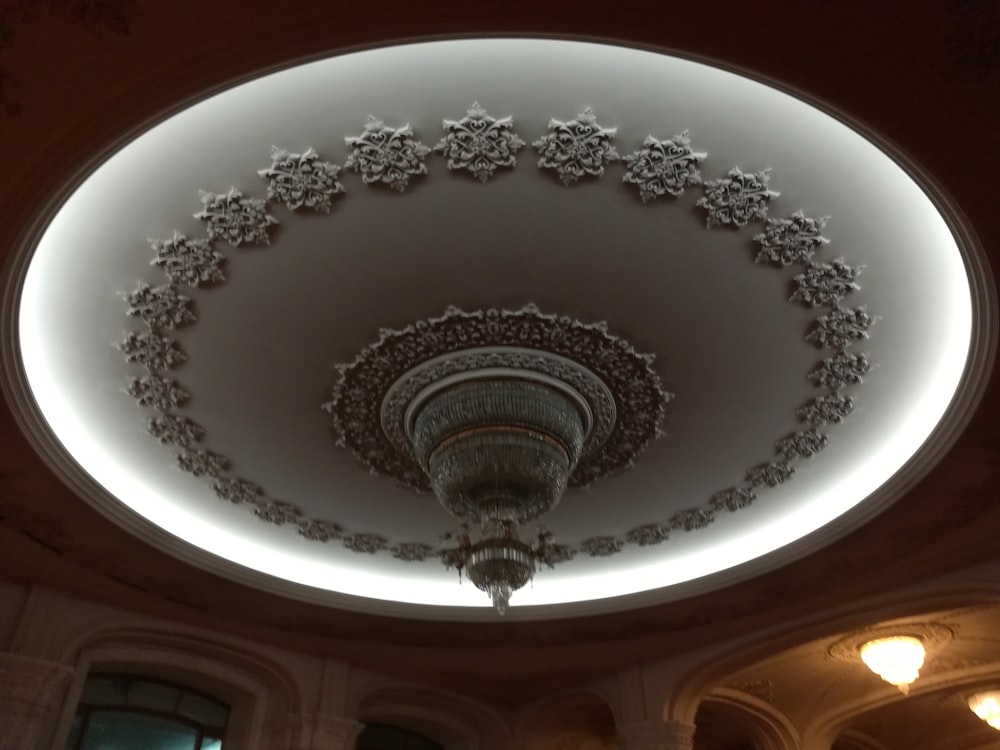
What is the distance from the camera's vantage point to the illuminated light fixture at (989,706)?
277 inches

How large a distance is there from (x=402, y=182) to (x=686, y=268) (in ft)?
4.18

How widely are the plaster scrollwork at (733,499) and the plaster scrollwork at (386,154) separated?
291 cm

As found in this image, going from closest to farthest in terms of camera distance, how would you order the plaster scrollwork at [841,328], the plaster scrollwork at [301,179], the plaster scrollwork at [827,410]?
the plaster scrollwork at [301,179] → the plaster scrollwork at [841,328] → the plaster scrollwork at [827,410]

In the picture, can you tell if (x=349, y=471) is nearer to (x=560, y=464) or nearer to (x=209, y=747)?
(x=560, y=464)

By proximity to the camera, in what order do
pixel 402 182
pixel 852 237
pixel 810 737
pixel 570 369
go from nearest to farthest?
pixel 402 182, pixel 852 237, pixel 570 369, pixel 810 737

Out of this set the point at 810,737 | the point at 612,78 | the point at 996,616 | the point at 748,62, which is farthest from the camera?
the point at 810,737

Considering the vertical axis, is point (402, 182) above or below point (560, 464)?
above

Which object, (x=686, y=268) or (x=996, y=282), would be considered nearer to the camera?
(x=996, y=282)

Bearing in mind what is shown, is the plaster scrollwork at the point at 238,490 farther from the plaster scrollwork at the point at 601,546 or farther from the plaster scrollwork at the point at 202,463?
the plaster scrollwork at the point at 601,546

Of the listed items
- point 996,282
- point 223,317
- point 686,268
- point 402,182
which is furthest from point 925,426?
point 223,317

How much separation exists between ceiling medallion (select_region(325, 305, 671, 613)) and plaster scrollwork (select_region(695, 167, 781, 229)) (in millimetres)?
793

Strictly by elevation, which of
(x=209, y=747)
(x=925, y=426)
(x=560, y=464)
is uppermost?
(x=925, y=426)

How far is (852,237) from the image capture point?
11.5 feet

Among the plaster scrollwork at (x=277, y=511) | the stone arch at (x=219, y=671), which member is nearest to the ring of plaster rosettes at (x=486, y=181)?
the plaster scrollwork at (x=277, y=511)
